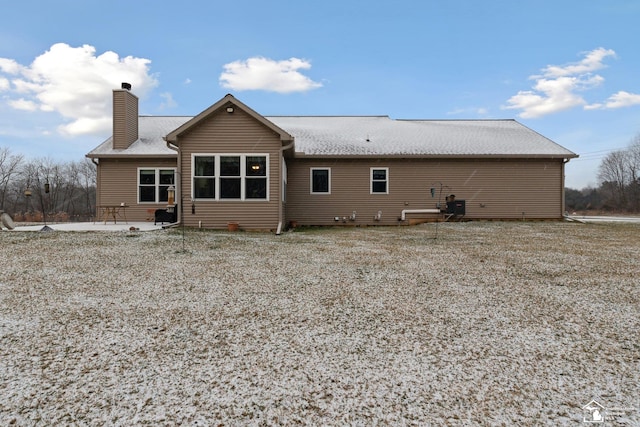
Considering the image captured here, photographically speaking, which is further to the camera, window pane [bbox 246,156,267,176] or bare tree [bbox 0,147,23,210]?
bare tree [bbox 0,147,23,210]

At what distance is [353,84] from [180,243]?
13480 millimetres

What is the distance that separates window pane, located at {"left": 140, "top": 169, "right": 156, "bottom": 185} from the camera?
13469 mm

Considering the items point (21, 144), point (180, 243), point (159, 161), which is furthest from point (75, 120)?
point (180, 243)

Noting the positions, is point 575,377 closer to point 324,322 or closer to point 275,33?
point 324,322

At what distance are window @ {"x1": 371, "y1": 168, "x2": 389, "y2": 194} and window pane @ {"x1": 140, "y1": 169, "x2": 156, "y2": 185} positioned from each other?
845cm

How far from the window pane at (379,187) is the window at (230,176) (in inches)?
205

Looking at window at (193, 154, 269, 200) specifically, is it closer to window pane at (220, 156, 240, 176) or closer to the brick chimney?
window pane at (220, 156, 240, 176)

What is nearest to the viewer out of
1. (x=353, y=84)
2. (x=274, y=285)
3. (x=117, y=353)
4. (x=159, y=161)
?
(x=117, y=353)

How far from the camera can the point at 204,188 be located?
1064 cm

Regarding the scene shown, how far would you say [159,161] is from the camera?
13.4m

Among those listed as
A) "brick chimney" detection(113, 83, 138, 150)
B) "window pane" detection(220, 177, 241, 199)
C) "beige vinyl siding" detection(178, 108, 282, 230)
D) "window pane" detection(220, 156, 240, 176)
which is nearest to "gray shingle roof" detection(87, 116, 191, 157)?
"brick chimney" detection(113, 83, 138, 150)

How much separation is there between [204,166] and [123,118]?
569cm

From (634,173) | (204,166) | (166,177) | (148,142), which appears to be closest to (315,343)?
(204,166)

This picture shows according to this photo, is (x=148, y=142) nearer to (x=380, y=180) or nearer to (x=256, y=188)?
(x=256, y=188)
